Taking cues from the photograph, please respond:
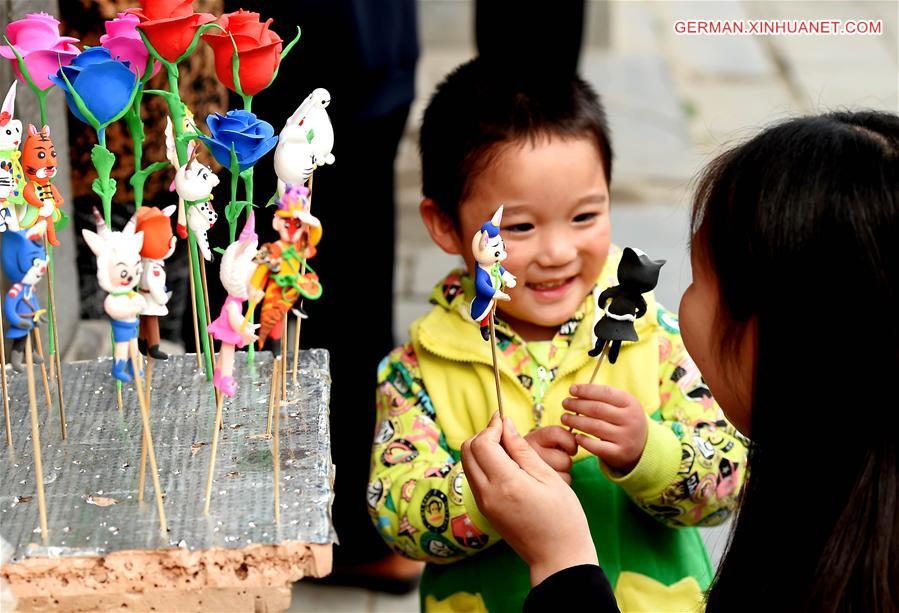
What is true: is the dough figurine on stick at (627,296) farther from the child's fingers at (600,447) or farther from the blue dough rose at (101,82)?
the blue dough rose at (101,82)

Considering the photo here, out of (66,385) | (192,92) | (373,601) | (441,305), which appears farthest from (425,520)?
(373,601)

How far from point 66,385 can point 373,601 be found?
4.41ft

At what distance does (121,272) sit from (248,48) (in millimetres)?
298

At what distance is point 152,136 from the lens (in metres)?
1.97

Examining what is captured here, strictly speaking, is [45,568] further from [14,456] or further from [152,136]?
[152,136]

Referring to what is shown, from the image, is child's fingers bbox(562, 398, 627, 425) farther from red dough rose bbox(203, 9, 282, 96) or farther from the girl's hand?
red dough rose bbox(203, 9, 282, 96)

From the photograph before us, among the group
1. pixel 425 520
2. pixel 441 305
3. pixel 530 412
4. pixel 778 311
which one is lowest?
pixel 425 520

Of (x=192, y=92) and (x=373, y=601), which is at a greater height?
(x=192, y=92)

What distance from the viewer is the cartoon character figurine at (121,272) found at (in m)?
1.09

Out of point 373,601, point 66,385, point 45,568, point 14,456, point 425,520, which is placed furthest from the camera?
point 373,601

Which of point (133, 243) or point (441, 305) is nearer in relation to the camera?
point (133, 243)

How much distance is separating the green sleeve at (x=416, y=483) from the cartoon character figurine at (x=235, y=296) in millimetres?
428

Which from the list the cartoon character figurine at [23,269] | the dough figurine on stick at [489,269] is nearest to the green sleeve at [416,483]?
the dough figurine on stick at [489,269]

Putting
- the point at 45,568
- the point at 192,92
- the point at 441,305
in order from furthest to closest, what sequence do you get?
the point at 192,92 < the point at 441,305 < the point at 45,568
